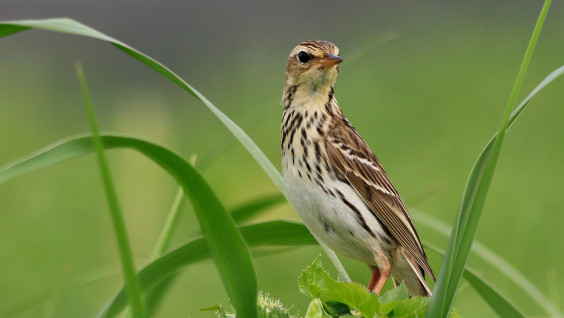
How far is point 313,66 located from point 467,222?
43.4 inches

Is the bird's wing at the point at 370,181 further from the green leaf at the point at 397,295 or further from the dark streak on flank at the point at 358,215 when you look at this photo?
the green leaf at the point at 397,295

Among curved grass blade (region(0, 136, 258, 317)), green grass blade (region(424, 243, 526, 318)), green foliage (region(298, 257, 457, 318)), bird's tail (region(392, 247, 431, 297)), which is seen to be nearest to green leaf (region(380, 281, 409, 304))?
green foliage (region(298, 257, 457, 318))

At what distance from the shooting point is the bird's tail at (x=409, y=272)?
92.3 inches

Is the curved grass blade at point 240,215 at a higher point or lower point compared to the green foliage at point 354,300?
higher

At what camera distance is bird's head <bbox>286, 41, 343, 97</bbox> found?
2.47 metres

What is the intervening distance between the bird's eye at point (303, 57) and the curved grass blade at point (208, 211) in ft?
3.12

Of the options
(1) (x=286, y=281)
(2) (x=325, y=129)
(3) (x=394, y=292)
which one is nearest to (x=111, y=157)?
(1) (x=286, y=281)

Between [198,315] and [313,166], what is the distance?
2.60 m

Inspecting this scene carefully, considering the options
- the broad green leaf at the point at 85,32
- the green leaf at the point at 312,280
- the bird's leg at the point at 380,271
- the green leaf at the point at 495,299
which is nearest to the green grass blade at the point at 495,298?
the green leaf at the point at 495,299

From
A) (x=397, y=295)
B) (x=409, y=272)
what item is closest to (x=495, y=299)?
(x=397, y=295)

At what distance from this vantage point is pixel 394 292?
1534 millimetres

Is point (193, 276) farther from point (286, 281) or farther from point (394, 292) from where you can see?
point (394, 292)

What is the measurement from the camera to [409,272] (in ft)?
7.75

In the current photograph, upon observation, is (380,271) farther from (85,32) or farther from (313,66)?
(85,32)
